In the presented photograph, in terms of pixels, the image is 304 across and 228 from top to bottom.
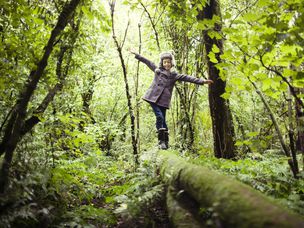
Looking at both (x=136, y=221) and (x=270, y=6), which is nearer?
(x=136, y=221)

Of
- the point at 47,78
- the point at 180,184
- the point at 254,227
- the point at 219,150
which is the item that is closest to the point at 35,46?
the point at 47,78

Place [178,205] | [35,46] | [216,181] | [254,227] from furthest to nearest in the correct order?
[35,46] < [178,205] < [216,181] < [254,227]

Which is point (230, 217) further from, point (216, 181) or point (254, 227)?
point (216, 181)

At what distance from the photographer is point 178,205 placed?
10.8ft

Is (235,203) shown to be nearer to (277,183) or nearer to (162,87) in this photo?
(277,183)

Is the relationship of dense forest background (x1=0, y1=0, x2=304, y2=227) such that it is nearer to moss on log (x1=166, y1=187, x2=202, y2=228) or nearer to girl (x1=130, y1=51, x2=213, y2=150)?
moss on log (x1=166, y1=187, x2=202, y2=228)

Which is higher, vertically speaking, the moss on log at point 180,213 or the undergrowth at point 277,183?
the undergrowth at point 277,183

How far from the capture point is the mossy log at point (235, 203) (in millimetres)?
1909

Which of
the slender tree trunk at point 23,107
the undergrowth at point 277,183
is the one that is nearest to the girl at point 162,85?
the undergrowth at point 277,183

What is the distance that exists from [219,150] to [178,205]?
4707 millimetres

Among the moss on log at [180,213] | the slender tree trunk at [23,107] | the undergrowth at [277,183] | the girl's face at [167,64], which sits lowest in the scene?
the moss on log at [180,213]

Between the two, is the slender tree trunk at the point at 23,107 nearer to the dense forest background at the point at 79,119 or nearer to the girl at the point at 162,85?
the dense forest background at the point at 79,119

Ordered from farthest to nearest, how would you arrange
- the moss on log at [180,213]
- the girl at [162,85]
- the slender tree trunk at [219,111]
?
the girl at [162,85], the slender tree trunk at [219,111], the moss on log at [180,213]

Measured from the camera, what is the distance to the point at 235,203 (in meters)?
2.23
